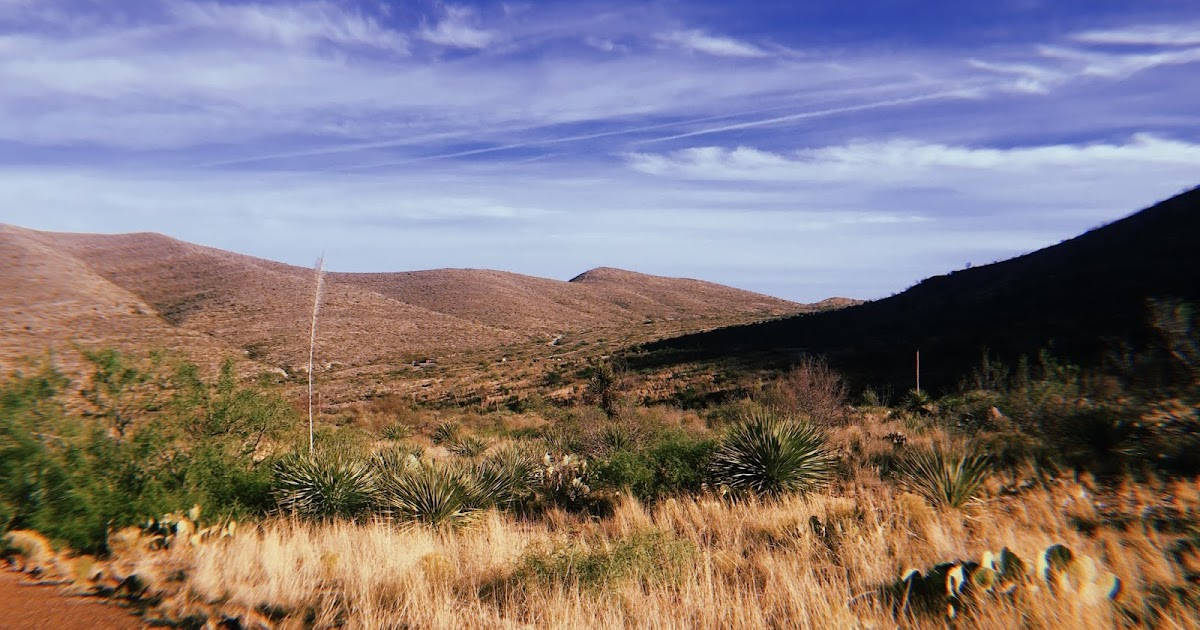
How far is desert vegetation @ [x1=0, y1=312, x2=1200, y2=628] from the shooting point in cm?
490

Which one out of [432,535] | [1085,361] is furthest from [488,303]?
[432,535]

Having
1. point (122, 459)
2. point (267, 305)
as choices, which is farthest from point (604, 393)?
point (267, 305)

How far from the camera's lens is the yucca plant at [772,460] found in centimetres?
1030

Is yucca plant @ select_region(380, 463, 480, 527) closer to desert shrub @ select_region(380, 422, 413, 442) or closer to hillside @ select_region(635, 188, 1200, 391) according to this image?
desert shrub @ select_region(380, 422, 413, 442)

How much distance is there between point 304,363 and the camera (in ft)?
150

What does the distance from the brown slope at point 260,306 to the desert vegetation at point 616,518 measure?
38.2 m

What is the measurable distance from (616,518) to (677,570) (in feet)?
11.5

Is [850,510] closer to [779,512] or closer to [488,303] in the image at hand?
[779,512]

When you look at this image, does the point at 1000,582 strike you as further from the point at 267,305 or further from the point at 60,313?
the point at 267,305

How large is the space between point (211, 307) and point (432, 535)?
54.6 meters

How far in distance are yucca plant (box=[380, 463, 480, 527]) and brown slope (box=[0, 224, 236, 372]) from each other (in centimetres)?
920

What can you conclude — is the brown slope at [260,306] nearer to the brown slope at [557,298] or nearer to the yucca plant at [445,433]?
the brown slope at [557,298]

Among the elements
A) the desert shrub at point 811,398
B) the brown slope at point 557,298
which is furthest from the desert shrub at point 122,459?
the brown slope at point 557,298

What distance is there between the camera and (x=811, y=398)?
22.8m
